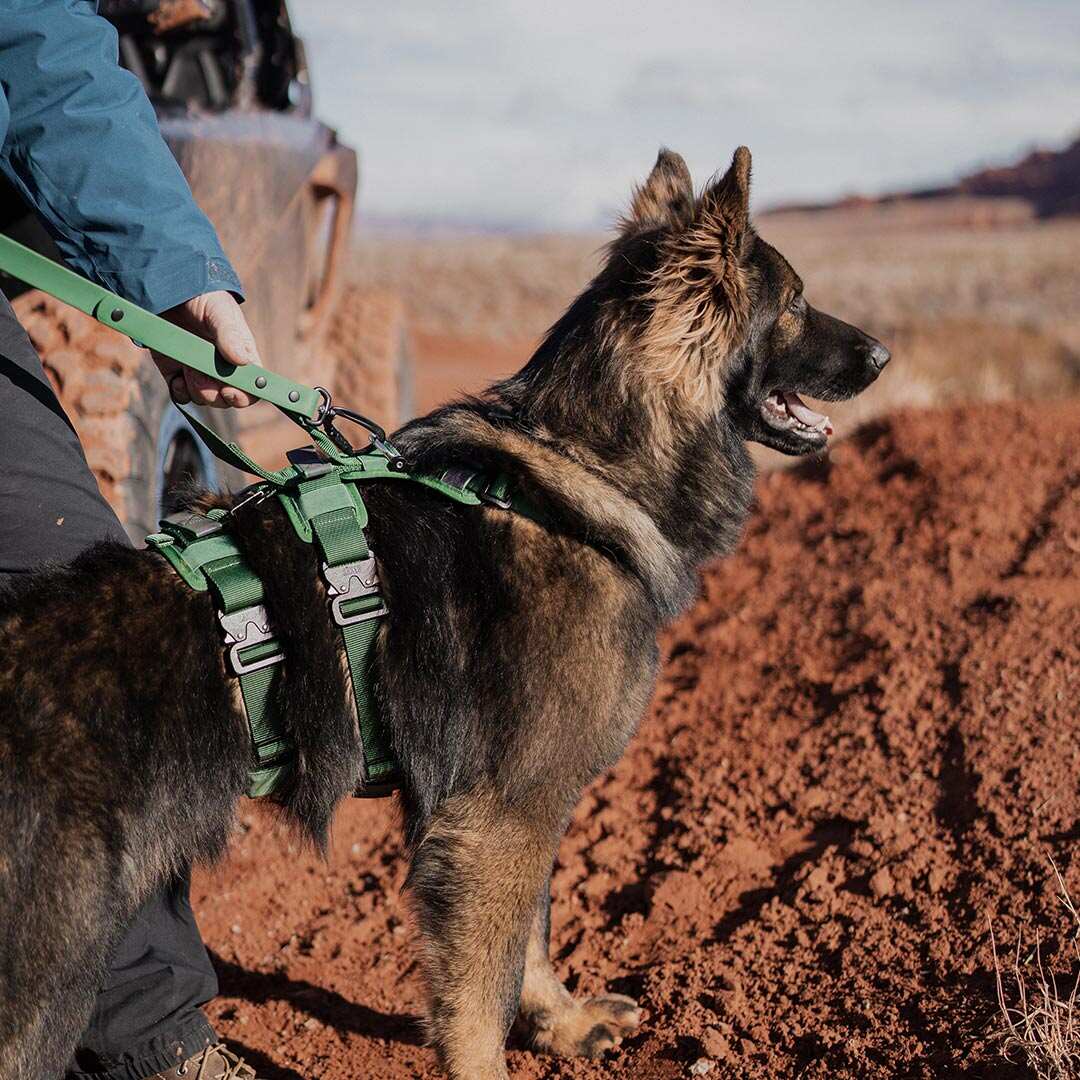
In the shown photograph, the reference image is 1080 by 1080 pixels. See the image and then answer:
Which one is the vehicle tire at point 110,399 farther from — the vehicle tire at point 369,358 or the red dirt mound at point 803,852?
the vehicle tire at point 369,358

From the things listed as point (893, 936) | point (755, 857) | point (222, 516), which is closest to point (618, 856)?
point (755, 857)

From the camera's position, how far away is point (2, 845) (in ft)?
6.95

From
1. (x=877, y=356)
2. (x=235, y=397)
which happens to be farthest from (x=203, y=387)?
(x=877, y=356)

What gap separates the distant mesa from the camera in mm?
57531

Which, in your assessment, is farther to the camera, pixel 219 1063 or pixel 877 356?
pixel 877 356

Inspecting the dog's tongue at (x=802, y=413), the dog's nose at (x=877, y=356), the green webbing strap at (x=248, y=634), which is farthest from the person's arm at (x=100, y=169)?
the dog's nose at (x=877, y=356)

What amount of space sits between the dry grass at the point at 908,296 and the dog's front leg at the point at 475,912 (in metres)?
1.93

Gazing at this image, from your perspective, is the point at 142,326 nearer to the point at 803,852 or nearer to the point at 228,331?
the point at 228,331

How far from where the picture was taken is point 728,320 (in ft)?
10.1

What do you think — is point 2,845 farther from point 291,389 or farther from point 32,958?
point 291,389

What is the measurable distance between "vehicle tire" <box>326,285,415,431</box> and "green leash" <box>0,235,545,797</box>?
4.67m

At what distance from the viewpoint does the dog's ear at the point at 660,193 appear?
338 cm

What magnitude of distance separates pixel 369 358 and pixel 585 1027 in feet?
17.3

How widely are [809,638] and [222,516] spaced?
3244 millimetres
